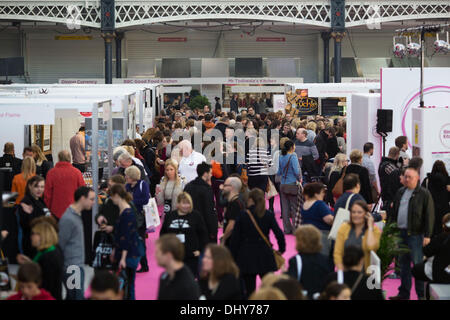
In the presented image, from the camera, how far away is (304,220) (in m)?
7.70

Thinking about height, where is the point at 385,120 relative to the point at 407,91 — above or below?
below

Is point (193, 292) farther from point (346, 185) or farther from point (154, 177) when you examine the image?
point (154, 177)

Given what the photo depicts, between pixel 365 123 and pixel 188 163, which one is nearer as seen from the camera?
pixel 188 163

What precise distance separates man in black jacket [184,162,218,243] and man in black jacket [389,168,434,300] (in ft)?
6.06

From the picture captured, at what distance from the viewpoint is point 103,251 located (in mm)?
7355

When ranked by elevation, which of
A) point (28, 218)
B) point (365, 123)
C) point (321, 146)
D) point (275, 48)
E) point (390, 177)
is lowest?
point (28, 218)

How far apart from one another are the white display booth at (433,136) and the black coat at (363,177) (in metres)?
1.03

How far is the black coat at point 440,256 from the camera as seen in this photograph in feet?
22.9

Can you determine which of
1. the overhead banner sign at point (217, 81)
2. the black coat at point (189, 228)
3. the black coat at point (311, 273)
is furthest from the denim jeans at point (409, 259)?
the overhead banner sign at point (217, 81)

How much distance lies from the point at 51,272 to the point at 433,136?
6.27 meters

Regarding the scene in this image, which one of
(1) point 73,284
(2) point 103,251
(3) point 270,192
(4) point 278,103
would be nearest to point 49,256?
(1) point 73,284

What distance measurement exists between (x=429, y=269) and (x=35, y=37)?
35.7m

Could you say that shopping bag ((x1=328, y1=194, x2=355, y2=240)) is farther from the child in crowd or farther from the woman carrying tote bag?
the woman carrying tote bag

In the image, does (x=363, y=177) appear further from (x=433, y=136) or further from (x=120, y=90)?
(x=120, y=90)
